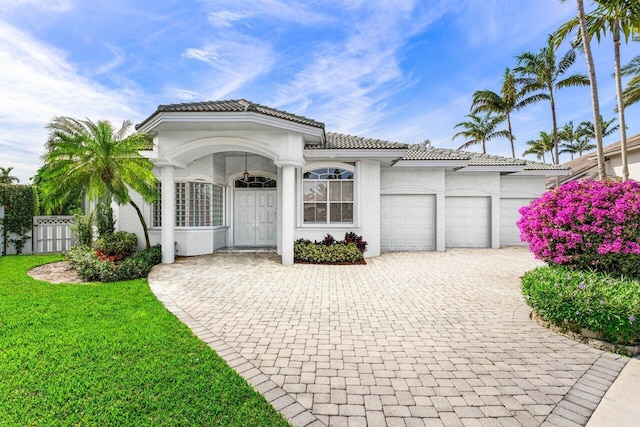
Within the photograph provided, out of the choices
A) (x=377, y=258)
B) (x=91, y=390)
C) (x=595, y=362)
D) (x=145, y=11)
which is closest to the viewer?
(x=91, y=390)

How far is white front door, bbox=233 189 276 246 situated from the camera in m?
13.4

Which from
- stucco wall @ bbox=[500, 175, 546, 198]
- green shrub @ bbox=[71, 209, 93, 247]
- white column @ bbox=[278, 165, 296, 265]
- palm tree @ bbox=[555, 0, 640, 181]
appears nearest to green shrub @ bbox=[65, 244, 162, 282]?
green shrub @ bbox=[71, 209, 93, 247]

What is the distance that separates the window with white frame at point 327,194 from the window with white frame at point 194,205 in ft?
13.3

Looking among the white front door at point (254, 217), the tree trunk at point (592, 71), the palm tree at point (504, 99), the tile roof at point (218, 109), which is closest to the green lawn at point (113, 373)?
the tile roof at point (218, 109)

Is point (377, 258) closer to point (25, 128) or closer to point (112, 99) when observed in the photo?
point (112, 99)

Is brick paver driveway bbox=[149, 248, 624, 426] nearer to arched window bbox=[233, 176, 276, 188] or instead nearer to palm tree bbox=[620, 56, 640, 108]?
arched window bbox=[233, 176, 276, 188]

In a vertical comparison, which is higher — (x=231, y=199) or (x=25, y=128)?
(x=25, y=128)

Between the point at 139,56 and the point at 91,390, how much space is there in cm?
1135

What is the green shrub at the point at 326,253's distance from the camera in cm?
1012

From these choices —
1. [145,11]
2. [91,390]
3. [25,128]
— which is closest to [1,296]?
[91,390]

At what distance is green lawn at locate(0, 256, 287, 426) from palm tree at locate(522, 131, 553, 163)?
47020mm

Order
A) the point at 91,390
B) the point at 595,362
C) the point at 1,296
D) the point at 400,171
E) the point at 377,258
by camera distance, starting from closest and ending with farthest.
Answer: the point at 91,390 → the point at 595,362 → the point at 1,296 → the point at 377,258 → the point at 400,171

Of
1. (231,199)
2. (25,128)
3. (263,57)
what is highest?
(263,57)

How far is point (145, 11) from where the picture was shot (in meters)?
7.87
